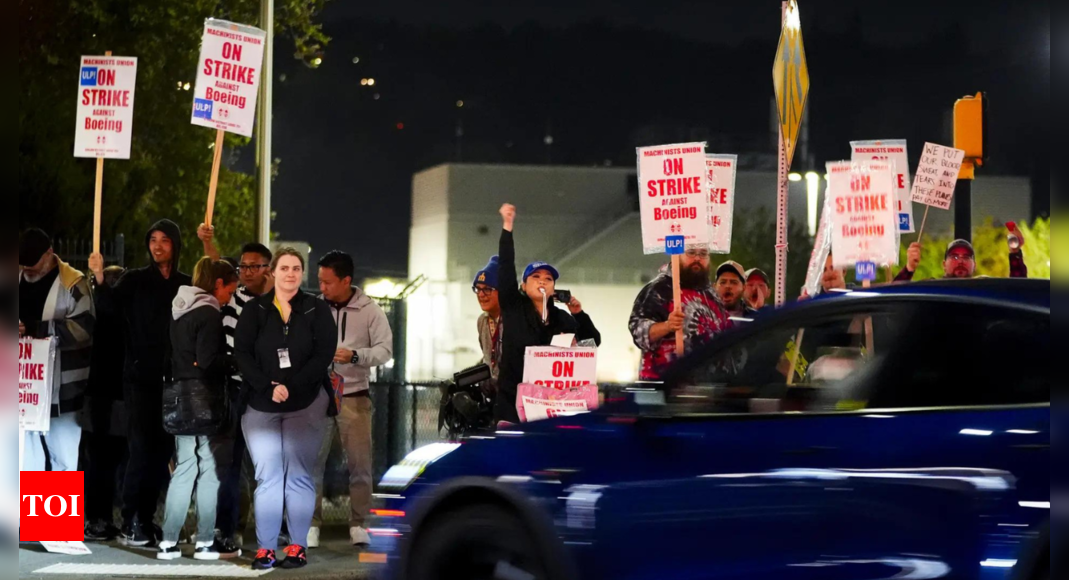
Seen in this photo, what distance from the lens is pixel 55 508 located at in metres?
11.8

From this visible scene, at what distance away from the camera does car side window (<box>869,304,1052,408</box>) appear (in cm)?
586

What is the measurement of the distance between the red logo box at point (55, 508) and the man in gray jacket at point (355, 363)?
1.71 metres

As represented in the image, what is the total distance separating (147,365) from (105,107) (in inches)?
109

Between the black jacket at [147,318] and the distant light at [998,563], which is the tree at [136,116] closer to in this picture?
the black jacket at [147,318]

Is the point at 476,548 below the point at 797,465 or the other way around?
below

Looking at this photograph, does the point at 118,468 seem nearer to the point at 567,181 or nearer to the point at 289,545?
the point at 289,545

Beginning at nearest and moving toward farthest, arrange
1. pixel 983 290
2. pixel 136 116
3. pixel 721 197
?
pixel 983 290
pixel 721 197
pixel 136 116

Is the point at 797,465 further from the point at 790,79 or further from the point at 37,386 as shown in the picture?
the point at 790,79

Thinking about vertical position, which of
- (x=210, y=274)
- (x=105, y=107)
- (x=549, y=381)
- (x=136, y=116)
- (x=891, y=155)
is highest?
(x=136, y=116)

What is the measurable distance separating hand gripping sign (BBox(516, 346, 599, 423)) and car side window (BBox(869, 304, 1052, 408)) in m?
4.33

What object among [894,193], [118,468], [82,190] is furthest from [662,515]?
[82,190]

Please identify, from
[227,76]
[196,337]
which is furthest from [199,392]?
[227,76]

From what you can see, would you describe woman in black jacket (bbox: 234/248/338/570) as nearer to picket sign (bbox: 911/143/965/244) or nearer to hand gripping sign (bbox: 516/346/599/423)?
hand gripping sign (bbox: 516/346/599/423)

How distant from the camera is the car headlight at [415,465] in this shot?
7.29 meters
